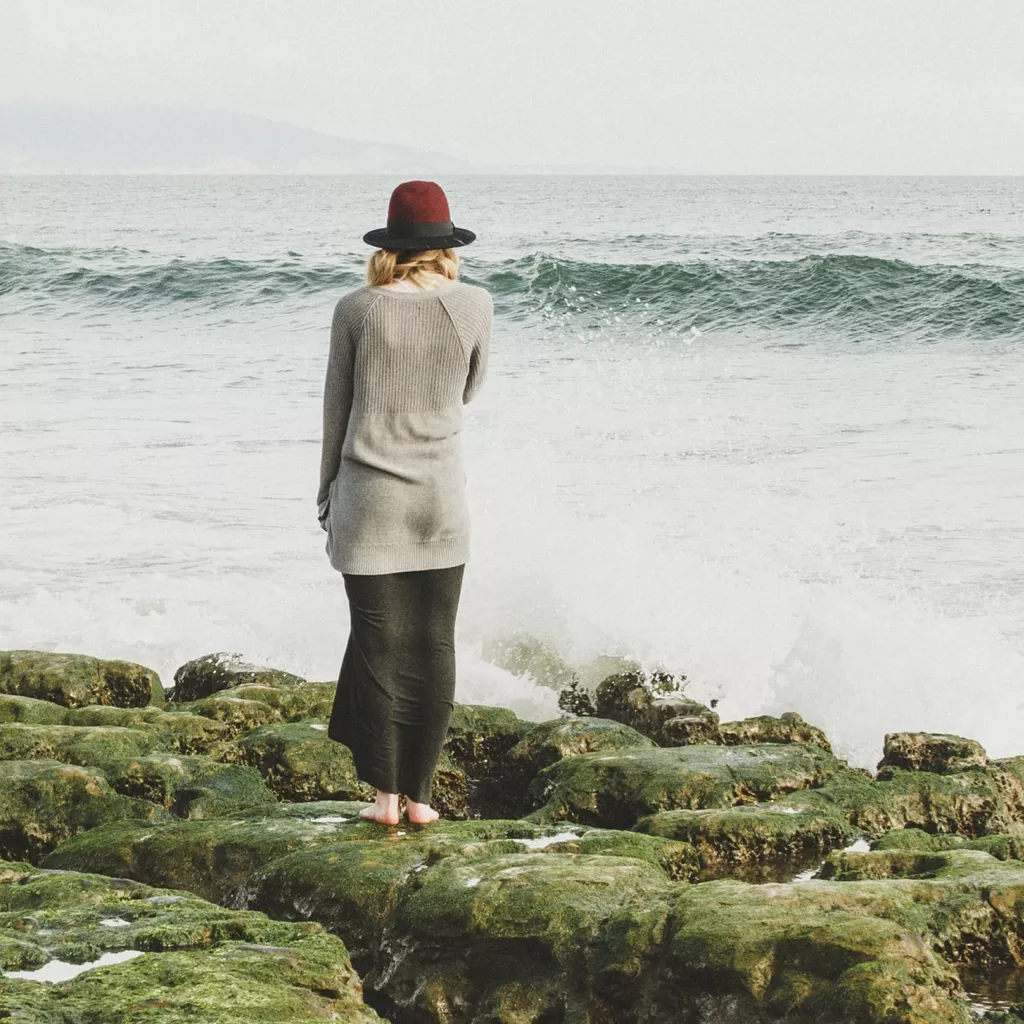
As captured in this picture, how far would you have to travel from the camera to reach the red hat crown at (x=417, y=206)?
379 centimetres

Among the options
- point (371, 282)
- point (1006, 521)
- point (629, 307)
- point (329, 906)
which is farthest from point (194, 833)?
point (629, 307)

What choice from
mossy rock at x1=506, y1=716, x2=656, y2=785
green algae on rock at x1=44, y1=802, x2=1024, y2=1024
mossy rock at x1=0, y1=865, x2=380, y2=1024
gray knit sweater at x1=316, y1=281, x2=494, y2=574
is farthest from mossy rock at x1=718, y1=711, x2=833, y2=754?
mossy rock at x1=0, y1=865, x2=380, y2=1024

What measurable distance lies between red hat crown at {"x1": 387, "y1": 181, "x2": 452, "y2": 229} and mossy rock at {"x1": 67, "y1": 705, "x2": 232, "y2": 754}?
280 cm

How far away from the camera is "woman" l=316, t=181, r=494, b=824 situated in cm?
379

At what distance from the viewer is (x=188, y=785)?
16.4 feet

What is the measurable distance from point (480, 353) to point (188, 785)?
2.22 meters

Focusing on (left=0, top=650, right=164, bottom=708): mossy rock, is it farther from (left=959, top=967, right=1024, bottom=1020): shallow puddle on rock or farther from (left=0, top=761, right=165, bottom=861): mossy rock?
(left=959, top=967, right=1024, bottom=1020): shallow puddle on rock

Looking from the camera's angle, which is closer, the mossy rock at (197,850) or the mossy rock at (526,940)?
the mossy rock at (526,940)

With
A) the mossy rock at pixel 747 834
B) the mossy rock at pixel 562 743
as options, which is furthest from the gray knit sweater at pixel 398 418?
the mossy rock at pixel 562 743

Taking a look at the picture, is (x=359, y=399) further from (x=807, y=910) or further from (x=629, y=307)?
(x=629, y=307)

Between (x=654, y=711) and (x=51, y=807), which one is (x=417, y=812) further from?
(x=654, y=711)

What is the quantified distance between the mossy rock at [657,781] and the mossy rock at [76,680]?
94.6 inches

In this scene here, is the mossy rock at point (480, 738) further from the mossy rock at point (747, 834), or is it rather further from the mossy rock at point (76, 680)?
the mossy rock at point (76, 680)

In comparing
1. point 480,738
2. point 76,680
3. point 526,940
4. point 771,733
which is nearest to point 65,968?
point 526,940
